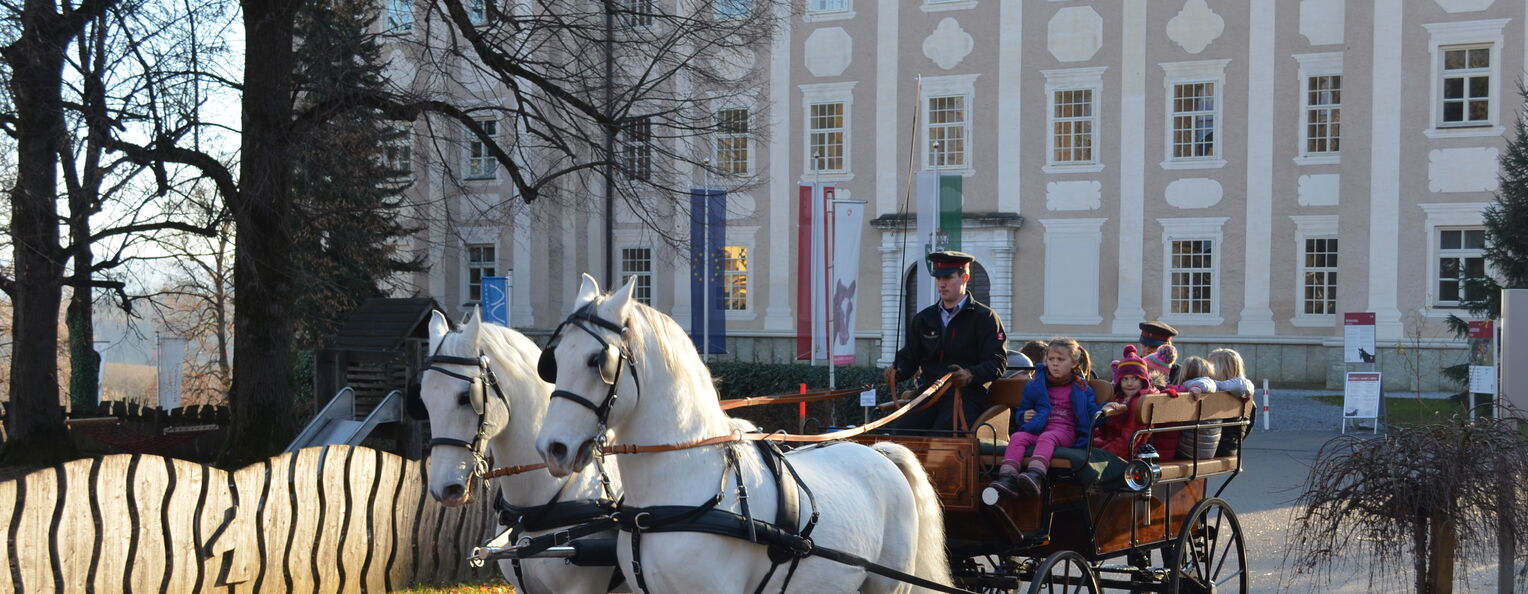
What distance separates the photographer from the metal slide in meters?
12.2

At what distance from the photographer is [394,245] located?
29.1 meters

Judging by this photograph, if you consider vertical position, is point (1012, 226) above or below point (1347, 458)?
above

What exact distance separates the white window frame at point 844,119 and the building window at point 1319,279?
36.0 feet

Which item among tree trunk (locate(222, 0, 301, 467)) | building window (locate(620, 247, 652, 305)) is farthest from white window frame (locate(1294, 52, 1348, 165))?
tree trunk (locate(222, 0, 301, 467))

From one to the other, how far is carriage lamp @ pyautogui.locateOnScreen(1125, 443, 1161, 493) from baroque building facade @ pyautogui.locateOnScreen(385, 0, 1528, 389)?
69.8 feet

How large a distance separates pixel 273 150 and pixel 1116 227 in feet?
76.7

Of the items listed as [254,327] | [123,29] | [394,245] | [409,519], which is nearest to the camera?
[409,519]

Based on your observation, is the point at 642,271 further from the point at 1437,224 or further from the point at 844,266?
the point at 1437,224

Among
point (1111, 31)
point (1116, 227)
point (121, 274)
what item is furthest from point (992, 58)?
point (121, 274)

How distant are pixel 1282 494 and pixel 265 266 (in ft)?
35.8

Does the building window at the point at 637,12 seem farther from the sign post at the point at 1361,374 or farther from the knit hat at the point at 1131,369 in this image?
the sign post at the point at 1361,374

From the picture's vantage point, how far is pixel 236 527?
291 inches

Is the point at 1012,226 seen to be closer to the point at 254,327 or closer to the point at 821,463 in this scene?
the point at 254,327

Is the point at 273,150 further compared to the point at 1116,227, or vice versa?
the point at 1116,227
